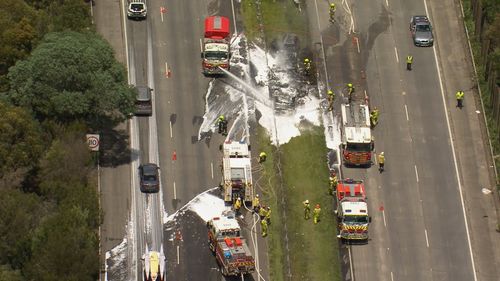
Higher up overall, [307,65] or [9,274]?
[307,65]

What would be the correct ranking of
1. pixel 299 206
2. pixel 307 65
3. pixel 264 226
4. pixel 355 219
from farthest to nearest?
pixel 307 65
pixel 299 206
pixel 264 226
pixel 355 219

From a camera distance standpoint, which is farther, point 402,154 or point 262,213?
point 402,154

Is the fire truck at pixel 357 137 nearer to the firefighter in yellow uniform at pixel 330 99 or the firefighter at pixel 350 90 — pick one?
the firefighter in yellow uniform at pixel 330 99

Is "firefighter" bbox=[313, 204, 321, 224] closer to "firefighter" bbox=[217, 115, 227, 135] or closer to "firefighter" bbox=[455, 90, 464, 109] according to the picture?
"firefighter" bbox=[217, 115, 227, 135]

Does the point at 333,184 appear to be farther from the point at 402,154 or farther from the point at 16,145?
the point at 16,145

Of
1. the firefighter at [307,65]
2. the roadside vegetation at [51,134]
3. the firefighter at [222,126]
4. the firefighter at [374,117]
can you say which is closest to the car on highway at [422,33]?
the firefighter at [307,65]

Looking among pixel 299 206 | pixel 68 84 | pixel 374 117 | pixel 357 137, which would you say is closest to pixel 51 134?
pixel 68 84

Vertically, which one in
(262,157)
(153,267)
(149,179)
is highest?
(262,157)

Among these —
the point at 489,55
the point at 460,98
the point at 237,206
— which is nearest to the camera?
the point at 237,206

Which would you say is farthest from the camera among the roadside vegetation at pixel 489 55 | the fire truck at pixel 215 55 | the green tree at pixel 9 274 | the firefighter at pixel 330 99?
the fire truck at pixel 215 55
